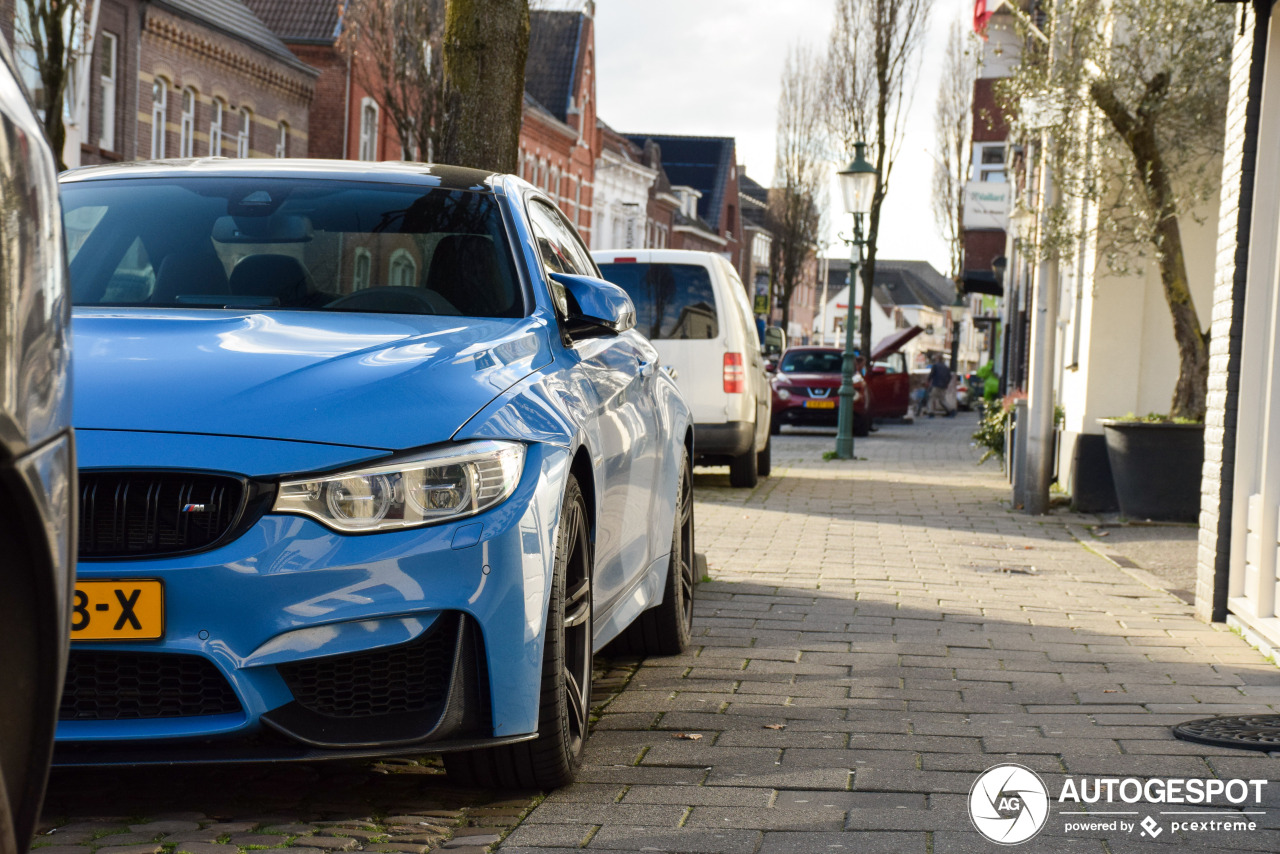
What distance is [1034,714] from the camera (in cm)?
525

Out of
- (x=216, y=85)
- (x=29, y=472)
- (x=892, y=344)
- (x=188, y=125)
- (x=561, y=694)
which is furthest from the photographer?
(x=892, y=344)

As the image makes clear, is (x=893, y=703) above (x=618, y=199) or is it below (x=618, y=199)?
below

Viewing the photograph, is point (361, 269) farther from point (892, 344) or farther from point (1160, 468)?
point (892, 344)

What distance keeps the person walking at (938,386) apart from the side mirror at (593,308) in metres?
39.8

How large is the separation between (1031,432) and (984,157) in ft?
104

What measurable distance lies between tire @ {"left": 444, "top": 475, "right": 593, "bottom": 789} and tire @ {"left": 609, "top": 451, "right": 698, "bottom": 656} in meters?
1.76

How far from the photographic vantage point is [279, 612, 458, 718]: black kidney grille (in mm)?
3482

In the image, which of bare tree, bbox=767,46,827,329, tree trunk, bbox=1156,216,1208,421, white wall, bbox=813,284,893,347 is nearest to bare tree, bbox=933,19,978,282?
bare tree, bbox=767,46,827,329

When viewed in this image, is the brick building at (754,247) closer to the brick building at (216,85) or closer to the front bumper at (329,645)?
the brick building at (216,85)

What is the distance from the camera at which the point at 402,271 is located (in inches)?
189

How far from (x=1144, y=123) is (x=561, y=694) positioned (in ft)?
30.3

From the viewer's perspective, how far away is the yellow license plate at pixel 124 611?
3334 millimetres

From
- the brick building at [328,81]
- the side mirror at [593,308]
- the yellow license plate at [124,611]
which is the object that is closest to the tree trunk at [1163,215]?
the side mirror at [593,308]

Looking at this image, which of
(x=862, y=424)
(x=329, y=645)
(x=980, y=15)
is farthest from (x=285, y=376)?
(x=862, y=424)
